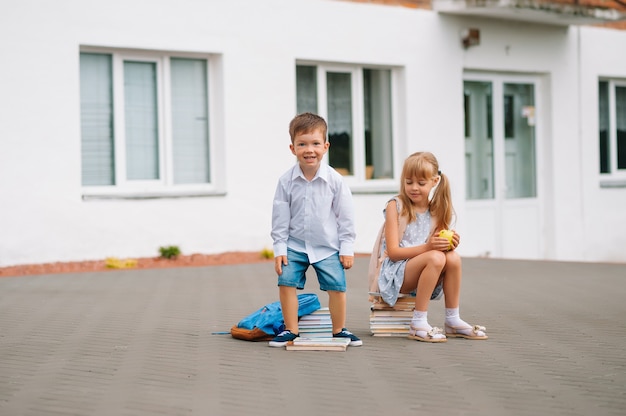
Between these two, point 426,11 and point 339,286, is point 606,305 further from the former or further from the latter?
point 426,11

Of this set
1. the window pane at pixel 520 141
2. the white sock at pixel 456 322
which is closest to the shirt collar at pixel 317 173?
the white sock at pixel 456 322

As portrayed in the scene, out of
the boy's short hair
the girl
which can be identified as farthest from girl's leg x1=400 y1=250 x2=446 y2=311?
the boy's short hair

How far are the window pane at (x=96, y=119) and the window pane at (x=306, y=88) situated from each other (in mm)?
2998

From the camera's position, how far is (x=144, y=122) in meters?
13.1

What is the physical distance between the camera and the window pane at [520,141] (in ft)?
55.8

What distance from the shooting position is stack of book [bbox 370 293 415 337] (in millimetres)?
6805

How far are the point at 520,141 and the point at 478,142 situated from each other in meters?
1.01

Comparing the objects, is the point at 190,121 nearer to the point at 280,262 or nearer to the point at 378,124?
the point at 378,124

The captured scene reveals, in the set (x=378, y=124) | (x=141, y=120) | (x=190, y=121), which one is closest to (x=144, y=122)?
(x=141, y=120)

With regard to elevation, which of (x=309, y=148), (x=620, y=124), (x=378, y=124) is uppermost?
(x=620, y=124)

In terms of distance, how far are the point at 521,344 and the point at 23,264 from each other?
282 inches

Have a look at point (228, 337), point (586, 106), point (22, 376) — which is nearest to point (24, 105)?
point (228, 337)

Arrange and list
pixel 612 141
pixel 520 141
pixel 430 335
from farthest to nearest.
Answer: pixel 612 141, pixel 520 141, pixel 430 335

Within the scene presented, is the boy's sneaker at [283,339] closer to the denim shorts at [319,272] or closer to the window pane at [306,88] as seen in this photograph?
the denim shorts at [319,272]
